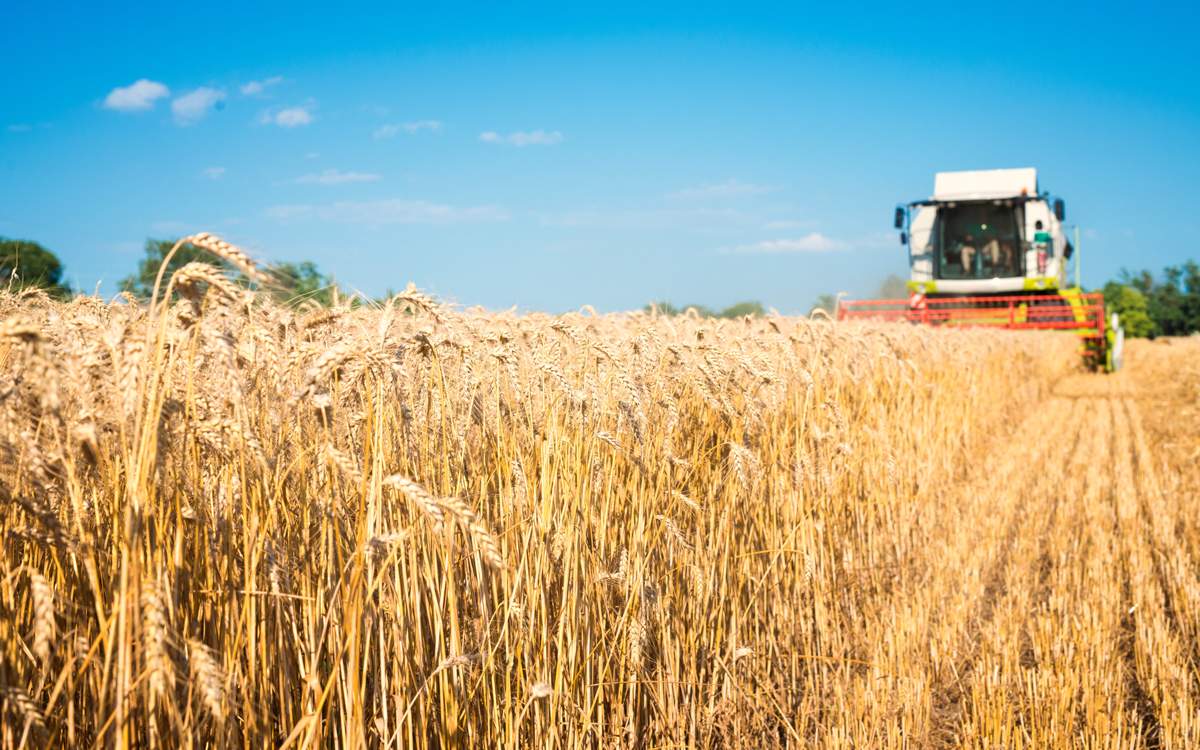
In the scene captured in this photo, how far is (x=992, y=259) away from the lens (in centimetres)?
1814

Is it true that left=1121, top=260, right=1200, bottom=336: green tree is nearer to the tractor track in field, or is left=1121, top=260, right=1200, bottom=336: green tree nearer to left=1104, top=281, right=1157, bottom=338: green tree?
left=1104, top=281, right=1157, bottom=338: green tree

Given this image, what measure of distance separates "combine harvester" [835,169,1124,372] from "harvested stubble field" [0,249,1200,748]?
1300cm

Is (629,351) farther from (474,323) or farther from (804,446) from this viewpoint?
(804,446)

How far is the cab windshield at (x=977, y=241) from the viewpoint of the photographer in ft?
59.1

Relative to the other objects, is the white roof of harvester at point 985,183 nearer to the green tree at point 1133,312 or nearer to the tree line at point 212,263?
the tree line at point 212,263

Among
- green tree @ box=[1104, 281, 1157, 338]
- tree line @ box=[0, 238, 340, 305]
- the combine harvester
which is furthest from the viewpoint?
green tree @ box=[1104, 281, 1157, 338]

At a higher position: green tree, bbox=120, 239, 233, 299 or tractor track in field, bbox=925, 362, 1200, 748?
green tree, bbox=120, 239, 233, 299

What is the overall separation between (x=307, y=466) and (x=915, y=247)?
1883 cm

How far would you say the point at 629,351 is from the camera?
2.99m

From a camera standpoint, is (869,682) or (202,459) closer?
(202,459)

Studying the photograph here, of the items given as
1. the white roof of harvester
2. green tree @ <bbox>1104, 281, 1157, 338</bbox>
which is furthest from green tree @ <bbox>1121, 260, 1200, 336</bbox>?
the white roof of harvester

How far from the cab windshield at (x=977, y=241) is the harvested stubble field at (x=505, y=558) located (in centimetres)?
1371

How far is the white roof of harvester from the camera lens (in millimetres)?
18109

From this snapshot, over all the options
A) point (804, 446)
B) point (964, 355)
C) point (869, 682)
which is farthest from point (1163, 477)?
point (869, 682)
